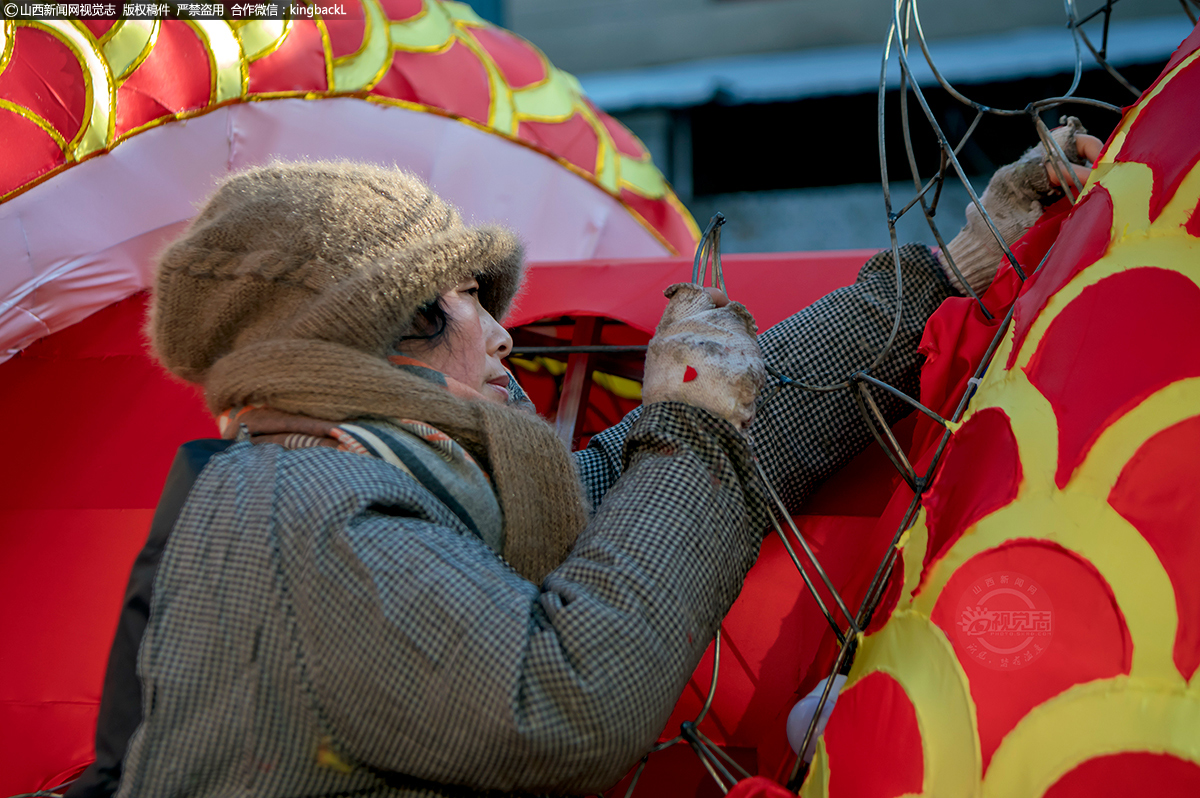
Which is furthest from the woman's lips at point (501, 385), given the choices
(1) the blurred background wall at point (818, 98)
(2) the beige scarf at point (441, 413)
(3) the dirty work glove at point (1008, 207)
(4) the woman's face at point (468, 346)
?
(1) the blurred background wall at point (818, 98)

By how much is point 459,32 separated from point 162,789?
1.61 metres

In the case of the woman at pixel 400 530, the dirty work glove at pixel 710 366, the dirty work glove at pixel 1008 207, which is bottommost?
the woman at pixel 400 530

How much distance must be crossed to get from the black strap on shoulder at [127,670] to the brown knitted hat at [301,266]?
19cm

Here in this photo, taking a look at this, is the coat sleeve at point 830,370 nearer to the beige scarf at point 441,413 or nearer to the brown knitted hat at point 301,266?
the beige scarf at point 441,413

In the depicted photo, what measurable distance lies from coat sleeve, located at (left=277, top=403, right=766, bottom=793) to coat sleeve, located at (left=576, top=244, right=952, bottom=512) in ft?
1.19

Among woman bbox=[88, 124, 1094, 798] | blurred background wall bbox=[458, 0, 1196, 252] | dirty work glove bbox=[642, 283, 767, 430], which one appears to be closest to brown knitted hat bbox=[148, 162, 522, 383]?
woman bbox=[88, 124, 1094, 798]

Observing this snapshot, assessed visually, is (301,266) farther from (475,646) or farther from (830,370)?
(830,370)

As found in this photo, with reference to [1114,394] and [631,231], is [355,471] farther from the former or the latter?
[631,231]

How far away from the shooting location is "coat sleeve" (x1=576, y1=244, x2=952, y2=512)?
110 cm

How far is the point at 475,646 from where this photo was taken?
27.2 inches

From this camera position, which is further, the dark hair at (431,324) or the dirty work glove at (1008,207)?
the dirty work glove at (1008,207)

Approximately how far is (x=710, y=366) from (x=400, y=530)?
0.33 meters

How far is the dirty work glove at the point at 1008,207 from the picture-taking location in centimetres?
108

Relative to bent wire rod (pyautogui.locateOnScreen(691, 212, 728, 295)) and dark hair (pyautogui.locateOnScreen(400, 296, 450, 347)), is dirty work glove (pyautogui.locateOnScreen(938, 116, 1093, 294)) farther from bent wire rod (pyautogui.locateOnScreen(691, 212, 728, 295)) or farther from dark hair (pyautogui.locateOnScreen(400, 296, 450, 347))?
dark hair (pyautogui.locateOnScreen(400, 296, 450, 347))
